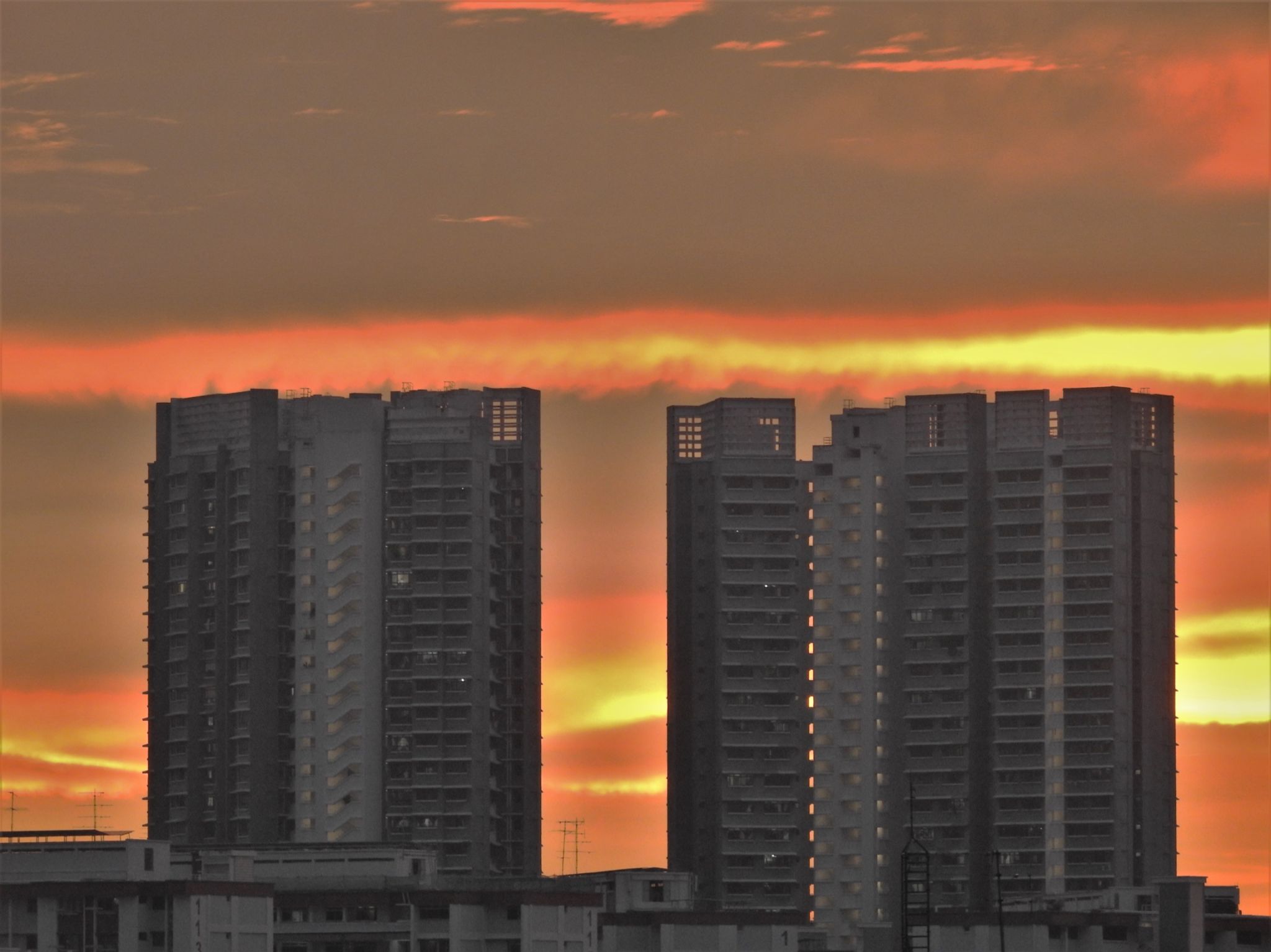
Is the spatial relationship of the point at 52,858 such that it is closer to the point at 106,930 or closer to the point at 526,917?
the point at 106,930

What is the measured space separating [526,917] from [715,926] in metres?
17.6

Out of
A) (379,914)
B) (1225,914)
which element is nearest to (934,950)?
(1225,914)

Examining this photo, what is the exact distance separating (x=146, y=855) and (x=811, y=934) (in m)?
51.9

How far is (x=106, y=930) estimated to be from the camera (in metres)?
154

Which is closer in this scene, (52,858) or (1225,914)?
(52,858)

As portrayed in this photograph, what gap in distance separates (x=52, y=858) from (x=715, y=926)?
3676 centimetres

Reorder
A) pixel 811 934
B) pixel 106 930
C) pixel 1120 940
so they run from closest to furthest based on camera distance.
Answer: pixel 106 930
pixel 1120 940
pixel 811 934

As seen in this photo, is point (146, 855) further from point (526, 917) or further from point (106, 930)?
point (526, 917)

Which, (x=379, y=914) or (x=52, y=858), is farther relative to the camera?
(x=379, y=914)

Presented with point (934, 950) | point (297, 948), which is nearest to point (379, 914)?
point (297, 948)

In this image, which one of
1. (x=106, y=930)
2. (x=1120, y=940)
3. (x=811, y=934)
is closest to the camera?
(x=106, y=930)

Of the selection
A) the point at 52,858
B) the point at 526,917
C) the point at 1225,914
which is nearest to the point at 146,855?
the point at 52,858

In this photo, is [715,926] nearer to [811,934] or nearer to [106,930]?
[811,934]

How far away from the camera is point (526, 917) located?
16175 cm
